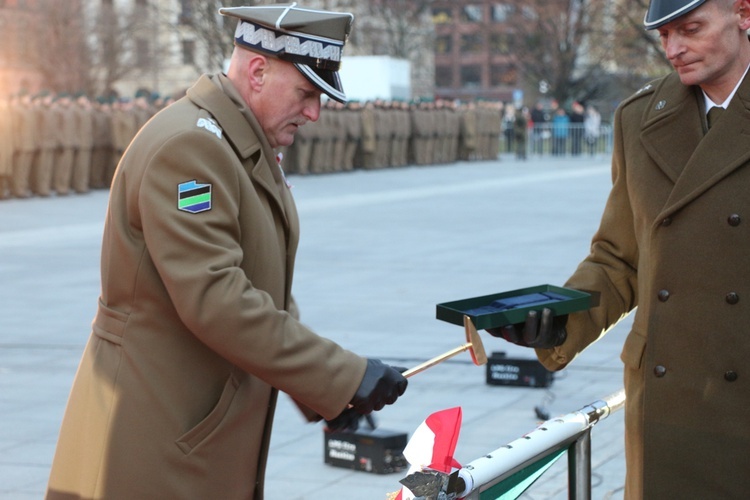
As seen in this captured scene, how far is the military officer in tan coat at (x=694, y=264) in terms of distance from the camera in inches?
111

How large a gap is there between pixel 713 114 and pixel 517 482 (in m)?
0.97

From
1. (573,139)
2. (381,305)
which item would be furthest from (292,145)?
(381,305)

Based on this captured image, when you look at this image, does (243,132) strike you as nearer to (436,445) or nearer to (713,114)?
(436,445)

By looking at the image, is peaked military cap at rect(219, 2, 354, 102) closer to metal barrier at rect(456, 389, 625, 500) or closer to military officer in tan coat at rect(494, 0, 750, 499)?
military officer in tan coat at rect(494, 0, 750, 499)

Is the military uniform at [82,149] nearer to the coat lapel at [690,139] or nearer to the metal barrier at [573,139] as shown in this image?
the metal barrier at [573,139]

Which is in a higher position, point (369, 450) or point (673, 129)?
point (673, 129)

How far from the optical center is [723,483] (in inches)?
113

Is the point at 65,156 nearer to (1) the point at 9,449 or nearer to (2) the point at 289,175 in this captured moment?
(2) the point at 289,175

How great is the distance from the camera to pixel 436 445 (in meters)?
2.57

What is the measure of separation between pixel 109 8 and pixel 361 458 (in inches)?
1683

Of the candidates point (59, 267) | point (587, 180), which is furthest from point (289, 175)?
point (59, 267)

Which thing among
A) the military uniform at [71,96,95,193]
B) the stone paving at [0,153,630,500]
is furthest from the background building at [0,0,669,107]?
the stone paving at [0,153,630,500]

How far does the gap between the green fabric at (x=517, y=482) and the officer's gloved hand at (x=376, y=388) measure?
0.32 meters

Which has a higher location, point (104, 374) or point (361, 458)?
point (104, 374)
